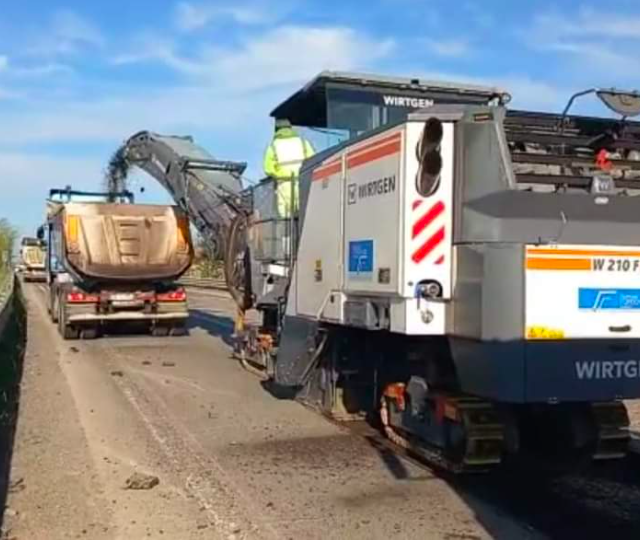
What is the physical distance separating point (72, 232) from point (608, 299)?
14.5m

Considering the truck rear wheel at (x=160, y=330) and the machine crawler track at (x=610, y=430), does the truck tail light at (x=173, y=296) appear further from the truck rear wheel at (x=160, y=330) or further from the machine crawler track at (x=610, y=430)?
the machine crawler track at (x=610, y=430)

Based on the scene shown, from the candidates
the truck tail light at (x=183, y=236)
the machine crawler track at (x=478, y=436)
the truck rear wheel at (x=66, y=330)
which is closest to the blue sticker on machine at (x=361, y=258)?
the machine crawler track at (x=478, y=436)

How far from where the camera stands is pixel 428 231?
6.58 metres

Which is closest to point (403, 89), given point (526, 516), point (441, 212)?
point (441, 212)

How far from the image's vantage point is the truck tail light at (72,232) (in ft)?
61.8

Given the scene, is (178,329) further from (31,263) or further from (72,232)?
(31,263)

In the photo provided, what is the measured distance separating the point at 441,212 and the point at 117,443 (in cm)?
393

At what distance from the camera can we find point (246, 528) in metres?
6.04

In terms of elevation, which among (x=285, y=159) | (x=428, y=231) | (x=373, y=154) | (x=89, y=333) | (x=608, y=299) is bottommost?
(x=89, y=333)

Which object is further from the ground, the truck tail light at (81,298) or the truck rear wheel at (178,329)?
the truck tail light at (81,298)

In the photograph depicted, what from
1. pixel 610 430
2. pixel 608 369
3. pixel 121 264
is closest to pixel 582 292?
pixel 608 369

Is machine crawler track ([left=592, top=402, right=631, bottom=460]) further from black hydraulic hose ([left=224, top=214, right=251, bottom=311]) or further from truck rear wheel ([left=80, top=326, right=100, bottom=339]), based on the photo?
truck rear wheel ([left=80, top=326, right=100, bottom=339])

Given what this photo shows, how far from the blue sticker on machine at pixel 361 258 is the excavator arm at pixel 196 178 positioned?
6.96m

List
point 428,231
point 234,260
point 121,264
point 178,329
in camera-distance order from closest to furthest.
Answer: point 428,231, point 234,260, point 121,264, point 178,329
